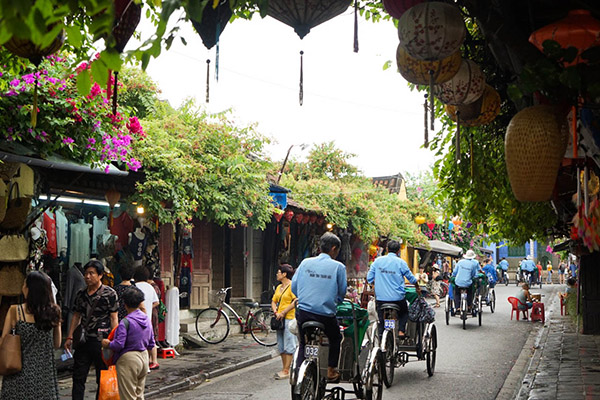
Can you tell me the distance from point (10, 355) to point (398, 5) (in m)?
4.48

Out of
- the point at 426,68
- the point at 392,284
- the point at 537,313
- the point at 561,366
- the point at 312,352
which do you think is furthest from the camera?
the point at 537,313

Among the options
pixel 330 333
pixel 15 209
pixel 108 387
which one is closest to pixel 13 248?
pixel 15 209

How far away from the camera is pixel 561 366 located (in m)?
11.0

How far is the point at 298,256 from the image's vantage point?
912 inches

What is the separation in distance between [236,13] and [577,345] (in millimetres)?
11197

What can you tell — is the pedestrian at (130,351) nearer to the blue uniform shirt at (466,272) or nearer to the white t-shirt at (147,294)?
the white t-shirt at (147,294)

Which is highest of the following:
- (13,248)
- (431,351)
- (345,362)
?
(13,248)

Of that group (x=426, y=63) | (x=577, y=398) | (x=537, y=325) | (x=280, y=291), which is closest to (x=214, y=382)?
(x=280, y=291)

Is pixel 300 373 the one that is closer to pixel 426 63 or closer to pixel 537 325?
pixel 426 63

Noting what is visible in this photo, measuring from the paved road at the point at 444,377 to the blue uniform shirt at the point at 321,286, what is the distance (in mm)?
2476

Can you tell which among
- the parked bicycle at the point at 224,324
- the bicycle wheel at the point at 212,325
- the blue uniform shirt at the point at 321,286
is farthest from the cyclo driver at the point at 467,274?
the blue uniform shirt at the point at 321,286

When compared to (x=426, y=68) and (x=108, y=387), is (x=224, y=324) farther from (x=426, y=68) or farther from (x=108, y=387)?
(x=426, y=68)

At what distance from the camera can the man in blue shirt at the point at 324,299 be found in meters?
7.16

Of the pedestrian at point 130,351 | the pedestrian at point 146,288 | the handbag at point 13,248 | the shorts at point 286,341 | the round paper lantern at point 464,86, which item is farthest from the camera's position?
the shorts at point 286,341
